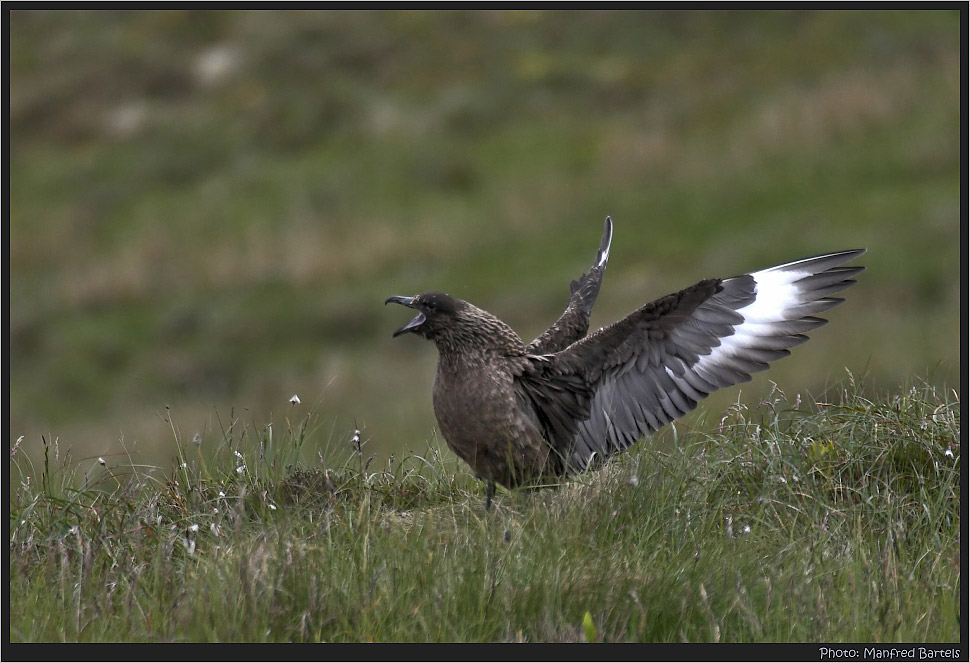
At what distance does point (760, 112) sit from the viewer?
22.7 meters

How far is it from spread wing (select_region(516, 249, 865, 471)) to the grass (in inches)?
6.8

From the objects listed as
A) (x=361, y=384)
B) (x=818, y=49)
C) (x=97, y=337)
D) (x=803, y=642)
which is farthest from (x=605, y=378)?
(x=818, y=49)

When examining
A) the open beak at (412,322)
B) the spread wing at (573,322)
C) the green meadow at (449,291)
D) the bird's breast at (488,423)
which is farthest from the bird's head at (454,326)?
the green meadow at (449,291)

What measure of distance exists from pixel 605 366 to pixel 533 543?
139 cm

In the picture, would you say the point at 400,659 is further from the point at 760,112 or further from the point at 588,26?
the point at 588,26

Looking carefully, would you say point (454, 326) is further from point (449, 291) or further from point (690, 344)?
point (449, 291)

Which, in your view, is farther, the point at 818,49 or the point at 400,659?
the point at 818,49

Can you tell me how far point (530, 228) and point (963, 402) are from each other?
16.1m

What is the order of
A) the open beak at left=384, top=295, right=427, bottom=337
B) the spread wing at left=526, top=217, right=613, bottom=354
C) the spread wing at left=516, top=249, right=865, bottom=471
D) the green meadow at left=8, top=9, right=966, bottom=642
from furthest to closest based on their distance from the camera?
the spread wing at left=526, top=217, right=613, bottom=354, the open beak at left=384, top=295, right=427, bottom=337, the spread wing at left=516, top=249, right=865, bottom=471, the green meadow at left=8, top=9, right=966, bottom=642

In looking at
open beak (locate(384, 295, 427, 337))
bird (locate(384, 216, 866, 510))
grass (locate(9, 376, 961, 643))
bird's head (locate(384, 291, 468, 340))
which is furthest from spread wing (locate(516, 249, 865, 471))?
open beak (locate(384, 295, 427, 337))

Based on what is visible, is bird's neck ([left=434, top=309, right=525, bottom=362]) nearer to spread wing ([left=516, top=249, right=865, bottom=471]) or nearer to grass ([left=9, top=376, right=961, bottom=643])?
spread wing ([left=516, top=249, right=865, bottom=471])

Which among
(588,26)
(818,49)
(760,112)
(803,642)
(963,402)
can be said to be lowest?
(803,642)

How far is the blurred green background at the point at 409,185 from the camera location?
51.8ft

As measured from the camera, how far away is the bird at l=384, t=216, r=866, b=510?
203 inches
